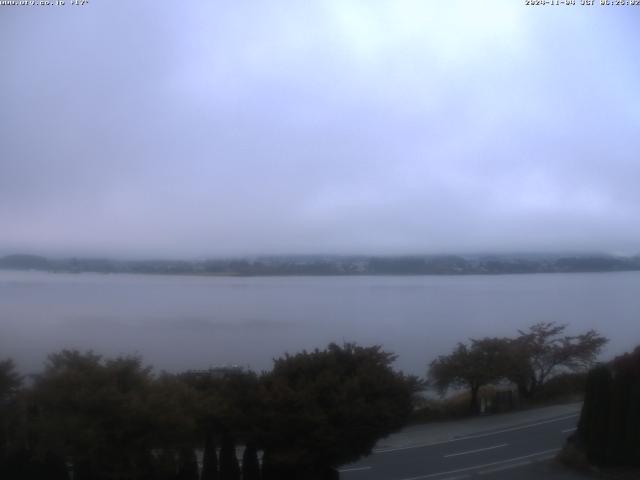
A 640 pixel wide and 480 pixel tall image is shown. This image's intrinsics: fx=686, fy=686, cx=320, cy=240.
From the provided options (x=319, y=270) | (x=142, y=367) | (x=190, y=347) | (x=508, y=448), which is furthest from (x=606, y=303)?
(x=142, y=367)

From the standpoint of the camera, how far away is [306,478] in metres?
12.6

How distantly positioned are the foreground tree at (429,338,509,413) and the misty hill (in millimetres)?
3634

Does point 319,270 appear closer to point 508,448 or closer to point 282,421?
point 508,448

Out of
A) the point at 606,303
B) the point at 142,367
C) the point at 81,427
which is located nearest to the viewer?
the point at 81,427

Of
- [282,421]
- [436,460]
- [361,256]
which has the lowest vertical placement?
[436,460]

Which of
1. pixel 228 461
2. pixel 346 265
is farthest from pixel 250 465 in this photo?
pixel 346 265

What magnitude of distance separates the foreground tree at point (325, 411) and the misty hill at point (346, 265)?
31.9ft

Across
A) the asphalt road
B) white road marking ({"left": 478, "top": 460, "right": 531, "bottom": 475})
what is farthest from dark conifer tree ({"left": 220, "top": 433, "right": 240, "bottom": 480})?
white road marking ({"left": 478, "top": 460, "right": 531, "bottom": 475})

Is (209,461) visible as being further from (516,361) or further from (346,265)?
(516,361)

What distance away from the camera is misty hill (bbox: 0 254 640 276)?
20516 mm

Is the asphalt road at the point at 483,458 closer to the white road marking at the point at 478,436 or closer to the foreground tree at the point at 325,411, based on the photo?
the white road marking at the point at 478,436

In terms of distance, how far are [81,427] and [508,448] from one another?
35.5 feet

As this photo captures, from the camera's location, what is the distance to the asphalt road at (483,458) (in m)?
14.2

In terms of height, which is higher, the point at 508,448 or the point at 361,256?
the point at 361,256
